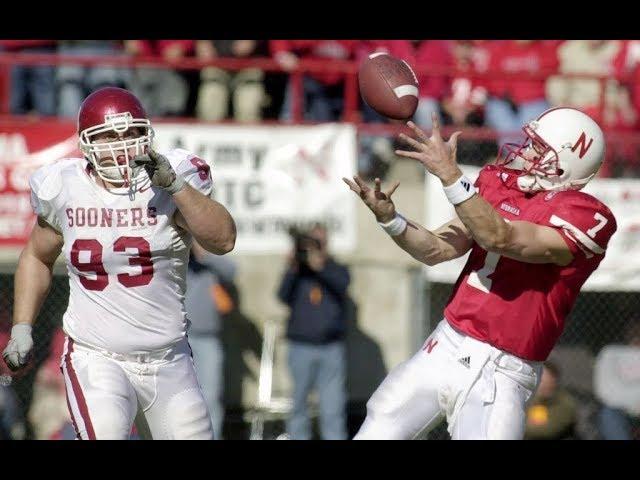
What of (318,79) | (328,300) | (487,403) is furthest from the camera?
(318,79)

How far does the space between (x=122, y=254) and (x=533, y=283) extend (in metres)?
1.56

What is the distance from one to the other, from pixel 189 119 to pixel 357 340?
6.48 feet

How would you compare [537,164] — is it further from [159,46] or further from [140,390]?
[159,46]

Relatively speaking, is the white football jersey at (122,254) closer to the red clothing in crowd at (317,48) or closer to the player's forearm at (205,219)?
the player's forearm at (205,219)

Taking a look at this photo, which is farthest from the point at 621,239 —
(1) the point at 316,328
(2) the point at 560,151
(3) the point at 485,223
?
(3) the point at 485,223

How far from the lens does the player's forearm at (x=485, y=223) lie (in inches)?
168

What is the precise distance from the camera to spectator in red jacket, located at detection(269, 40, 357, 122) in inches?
341

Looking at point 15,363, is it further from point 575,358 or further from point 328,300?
point 575,358

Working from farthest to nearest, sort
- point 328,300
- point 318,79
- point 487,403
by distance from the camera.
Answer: point 318,79 → point 328,300 → point 487,403

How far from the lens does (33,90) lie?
8.52 metres

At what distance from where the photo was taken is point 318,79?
28.4 feet

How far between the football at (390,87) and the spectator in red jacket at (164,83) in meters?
3.68

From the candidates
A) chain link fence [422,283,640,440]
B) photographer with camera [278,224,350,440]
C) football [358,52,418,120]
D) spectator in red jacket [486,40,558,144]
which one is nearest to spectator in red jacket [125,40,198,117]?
photographer with camera [278,224,350,440]
